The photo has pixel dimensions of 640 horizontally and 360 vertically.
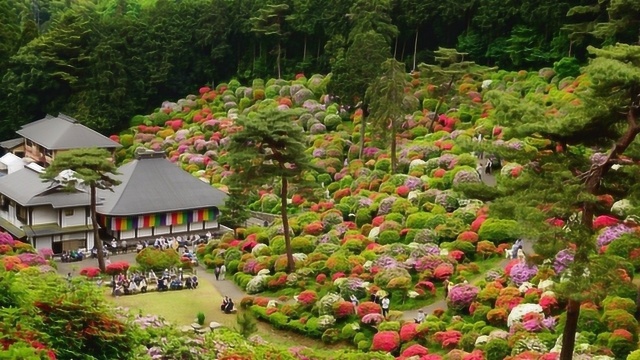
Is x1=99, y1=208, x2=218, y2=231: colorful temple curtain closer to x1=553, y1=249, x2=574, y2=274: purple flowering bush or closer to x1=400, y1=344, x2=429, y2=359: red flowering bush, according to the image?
x1=400, y1=344, x2=429, y2=359: red flowering bush

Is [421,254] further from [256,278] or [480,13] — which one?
[480,13]

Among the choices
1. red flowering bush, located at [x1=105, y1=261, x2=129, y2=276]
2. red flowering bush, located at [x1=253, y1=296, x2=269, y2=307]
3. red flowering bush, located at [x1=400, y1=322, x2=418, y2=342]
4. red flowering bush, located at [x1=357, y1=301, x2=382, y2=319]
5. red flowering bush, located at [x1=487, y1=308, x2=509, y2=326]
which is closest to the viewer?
red flowering bush, located at [x1=487, y1=308, x2=509, y2=326]

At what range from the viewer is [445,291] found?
2889cm

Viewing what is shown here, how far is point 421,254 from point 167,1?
1640 inches

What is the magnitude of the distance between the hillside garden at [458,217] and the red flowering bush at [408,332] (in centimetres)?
7

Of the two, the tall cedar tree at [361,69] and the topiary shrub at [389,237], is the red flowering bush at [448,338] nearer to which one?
the topiary shrub at [389,237]

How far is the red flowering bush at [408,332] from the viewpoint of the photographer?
84.4 ft

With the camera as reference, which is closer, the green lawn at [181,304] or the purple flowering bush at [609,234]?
the purple flowering bush at [609,234]

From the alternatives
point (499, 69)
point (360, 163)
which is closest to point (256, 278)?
point (360, 163)

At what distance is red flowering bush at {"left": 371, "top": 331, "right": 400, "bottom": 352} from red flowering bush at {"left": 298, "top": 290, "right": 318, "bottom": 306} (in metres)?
3.87

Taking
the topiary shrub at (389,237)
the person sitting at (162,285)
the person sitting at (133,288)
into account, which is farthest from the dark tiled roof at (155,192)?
the topiary shrub at (389,237)

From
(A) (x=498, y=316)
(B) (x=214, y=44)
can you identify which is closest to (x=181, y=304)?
(A) (x=498, y=316)

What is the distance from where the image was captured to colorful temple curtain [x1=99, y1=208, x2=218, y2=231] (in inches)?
1619

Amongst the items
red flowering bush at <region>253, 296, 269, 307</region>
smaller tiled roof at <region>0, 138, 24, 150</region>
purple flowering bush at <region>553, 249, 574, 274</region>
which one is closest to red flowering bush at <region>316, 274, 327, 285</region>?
red flowering bush at <region>253, 296, 269, 307</region>
